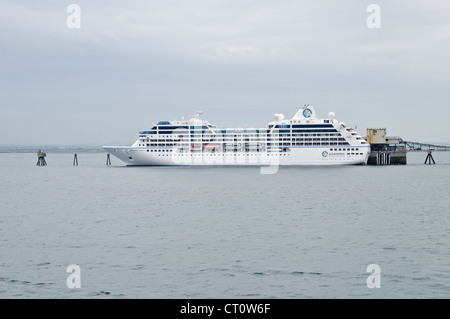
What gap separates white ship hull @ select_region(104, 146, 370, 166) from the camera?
3730 inches

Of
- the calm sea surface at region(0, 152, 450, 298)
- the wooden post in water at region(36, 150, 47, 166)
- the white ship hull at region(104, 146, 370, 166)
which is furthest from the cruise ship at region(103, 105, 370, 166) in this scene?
the calm sea surface at region(0, 152, 450, 298)

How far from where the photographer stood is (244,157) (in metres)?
98.2

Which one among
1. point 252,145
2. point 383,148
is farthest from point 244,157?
point 383,148

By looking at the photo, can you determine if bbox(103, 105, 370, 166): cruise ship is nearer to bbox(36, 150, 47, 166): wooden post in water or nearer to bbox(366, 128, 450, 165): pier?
bbox(366, 128, 450, 165): pier

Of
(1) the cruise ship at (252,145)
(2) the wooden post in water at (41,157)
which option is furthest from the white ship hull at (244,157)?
(2) the wooden post in water at (41,157)

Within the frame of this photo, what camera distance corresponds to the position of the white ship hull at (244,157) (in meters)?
94.8

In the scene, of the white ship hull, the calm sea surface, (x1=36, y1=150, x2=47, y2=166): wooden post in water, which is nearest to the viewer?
the calm sea surface

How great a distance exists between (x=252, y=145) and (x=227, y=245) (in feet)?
237

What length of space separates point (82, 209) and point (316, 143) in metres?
60.8

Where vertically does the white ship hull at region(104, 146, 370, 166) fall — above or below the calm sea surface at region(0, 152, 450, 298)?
above

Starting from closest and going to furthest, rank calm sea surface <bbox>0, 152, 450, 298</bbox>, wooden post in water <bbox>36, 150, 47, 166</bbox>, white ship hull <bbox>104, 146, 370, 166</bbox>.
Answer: calm sea surface <bbox>0, 152, 450, 298</bbox> < white ship hull <bbox>104, 146, 370, 166</bbox> < wooden post in water <bbox>36, 150, 47, 166</bbox>

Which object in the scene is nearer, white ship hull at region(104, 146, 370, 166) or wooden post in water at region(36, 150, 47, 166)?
white ship hull at region(104, 146, 370, 166)

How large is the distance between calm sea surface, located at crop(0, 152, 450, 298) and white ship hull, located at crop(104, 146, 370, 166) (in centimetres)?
4359
